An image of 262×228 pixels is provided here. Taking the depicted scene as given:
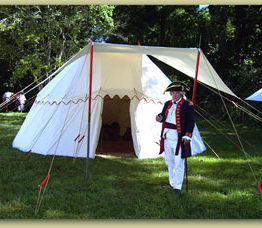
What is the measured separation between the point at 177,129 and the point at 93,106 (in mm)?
2735

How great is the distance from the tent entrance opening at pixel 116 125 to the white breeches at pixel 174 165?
12.4ft

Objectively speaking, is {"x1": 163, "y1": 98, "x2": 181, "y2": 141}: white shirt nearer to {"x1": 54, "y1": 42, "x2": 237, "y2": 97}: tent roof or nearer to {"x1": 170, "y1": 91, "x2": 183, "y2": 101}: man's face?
{"x1": 170, "y1": 91, "x2": 183, "y2": 101}: man's face

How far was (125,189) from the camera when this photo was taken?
4.65 meters

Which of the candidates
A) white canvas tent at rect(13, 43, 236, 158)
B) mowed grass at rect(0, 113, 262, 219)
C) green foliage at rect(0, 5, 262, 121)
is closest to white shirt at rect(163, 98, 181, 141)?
mowed grass at rect(0, 113, 262, 219)

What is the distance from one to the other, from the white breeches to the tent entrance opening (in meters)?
3.78

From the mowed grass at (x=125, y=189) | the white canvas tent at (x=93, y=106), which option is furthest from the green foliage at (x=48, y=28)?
the mowed grass at (x=125, y=189)

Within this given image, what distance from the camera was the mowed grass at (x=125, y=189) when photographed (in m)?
3.76

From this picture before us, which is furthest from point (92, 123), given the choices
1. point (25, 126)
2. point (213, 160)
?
point (213, 160)

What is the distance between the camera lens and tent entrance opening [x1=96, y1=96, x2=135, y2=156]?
8742 mm

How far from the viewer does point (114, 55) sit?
721 cm

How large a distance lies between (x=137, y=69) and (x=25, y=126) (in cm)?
287

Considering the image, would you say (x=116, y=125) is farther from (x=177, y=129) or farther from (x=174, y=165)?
(x=177, y=129)

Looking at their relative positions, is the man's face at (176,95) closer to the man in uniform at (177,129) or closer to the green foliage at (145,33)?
the man in uniform at (177,129)

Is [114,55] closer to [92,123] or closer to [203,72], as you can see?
[92,123]
